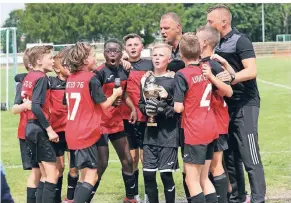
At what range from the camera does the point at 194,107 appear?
5.82 m

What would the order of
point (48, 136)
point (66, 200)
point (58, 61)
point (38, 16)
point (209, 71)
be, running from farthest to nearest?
1. point (38, 16)
2. point (66, 200)
3. point (58, 61)
4. point (48, 136)
5. point (209, 71)

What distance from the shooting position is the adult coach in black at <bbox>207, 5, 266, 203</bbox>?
635 cm

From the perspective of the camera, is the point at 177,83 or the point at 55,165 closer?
the point at 177,83

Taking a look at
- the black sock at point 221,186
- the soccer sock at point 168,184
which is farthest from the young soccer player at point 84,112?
the black sock at point 221,186

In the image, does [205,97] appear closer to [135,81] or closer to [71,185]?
[135,81]

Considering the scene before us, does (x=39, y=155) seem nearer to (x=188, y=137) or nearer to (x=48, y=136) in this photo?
(x=48, y=136)

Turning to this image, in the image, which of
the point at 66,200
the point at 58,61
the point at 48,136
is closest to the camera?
the point at 48,136

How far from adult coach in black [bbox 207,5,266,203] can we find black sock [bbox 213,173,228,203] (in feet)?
1.01

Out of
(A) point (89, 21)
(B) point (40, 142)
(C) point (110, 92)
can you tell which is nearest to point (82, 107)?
(B) point (40, 142)

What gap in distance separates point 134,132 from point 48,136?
1.39 metres

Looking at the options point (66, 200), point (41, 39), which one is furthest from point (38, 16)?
point (66, 200)

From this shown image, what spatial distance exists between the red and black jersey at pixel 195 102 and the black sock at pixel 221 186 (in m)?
0.64

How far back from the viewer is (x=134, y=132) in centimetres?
730

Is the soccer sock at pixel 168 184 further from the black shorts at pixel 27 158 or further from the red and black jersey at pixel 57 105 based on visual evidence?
the black shorts at pixel 27 158
